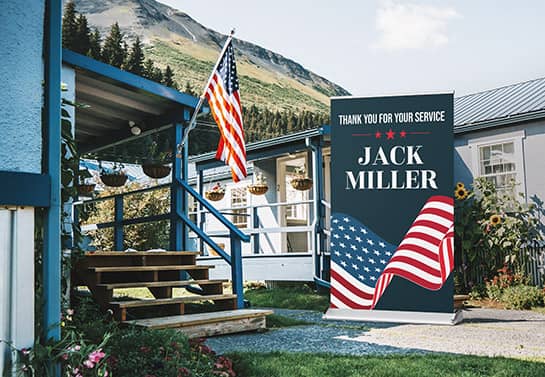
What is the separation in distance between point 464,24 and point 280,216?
6200 cm

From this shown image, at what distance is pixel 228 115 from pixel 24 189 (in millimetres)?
4788

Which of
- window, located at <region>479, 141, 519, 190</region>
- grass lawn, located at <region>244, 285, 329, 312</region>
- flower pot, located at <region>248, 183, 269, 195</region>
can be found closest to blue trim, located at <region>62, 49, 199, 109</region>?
grass lawn, located at <region>244, 285, 329, 312</region>

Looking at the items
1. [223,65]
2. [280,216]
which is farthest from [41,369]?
[280,216]

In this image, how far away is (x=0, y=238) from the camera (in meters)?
2.72

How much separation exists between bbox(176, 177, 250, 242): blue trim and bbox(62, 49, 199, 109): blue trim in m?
1.01

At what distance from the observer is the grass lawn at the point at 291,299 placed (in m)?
9.20

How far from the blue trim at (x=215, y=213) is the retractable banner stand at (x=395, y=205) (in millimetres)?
1265

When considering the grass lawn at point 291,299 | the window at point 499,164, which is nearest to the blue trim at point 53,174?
the grass lawn at point 291,299

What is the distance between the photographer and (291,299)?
9.79 m

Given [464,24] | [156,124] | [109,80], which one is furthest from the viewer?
[464,24]

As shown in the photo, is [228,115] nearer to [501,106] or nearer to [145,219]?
[145,219]

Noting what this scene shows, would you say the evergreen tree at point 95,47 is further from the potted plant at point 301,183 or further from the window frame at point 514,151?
the window frame at point 514,151

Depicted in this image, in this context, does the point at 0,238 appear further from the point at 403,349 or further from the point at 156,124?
the point at 156,124

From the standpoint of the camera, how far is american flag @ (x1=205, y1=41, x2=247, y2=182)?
293 inches
